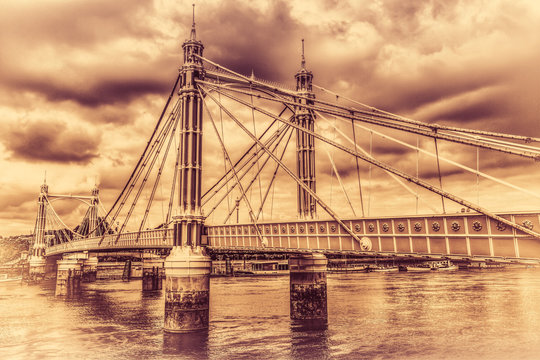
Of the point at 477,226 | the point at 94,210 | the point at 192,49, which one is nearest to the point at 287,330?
the point at 477,226

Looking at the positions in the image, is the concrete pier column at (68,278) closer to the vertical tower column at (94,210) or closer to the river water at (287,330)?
the river water at (287,330)

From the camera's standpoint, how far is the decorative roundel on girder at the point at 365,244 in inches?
1215

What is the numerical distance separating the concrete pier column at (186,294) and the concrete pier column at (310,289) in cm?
1028

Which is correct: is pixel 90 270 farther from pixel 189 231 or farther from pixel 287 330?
pixel 287 330

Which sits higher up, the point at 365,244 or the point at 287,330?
the point at 365,244

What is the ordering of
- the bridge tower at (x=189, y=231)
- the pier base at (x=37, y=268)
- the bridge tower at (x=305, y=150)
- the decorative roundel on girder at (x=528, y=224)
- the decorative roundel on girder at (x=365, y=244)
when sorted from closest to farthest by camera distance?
the decorative roundel on girder at (x=528, y=224)
the decorative roundel on girder at (x=365, y=244)
the bridge tower at (x=189, y=231)
the bridge tower at (x=305, y=150)
the pier base at (x=37, y=268)

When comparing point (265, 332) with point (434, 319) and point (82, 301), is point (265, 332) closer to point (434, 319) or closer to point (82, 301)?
point (434, 319)

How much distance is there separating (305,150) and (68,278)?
55.2 metres

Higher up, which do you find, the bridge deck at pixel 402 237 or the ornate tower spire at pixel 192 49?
the ornate tower spire at pixel 192 49

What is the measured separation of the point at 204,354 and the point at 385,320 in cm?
2220

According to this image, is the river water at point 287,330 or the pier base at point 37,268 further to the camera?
the pier base at point 37,268

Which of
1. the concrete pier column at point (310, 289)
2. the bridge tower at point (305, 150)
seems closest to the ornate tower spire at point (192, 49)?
the bridge tower at point (305, 150)

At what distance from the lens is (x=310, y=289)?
141ft

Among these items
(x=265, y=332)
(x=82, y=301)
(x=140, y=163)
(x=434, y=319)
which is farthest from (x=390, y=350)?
(x=82, y=301)
